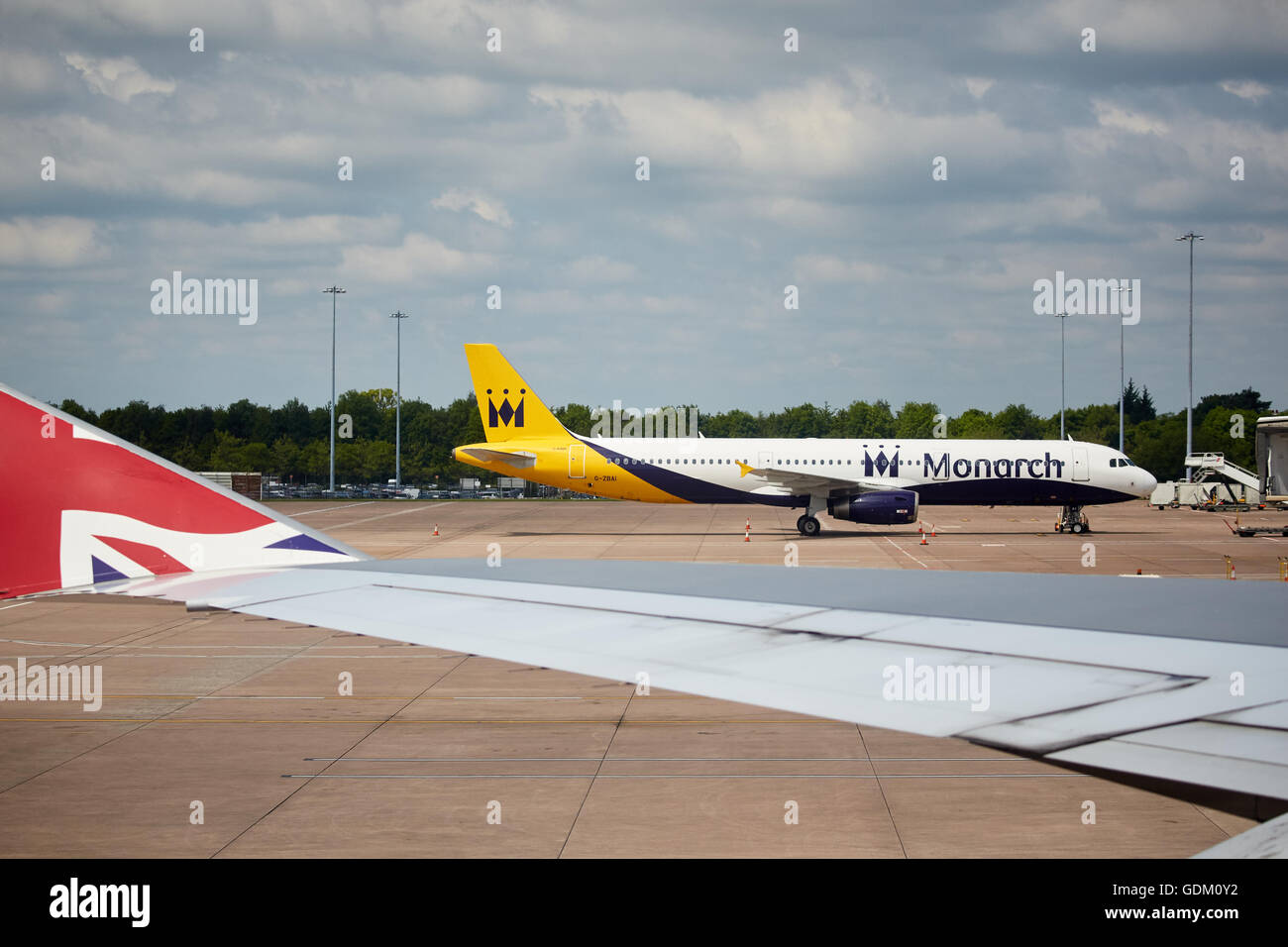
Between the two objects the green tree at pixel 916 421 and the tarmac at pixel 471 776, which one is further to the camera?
the green tree at pixel 916 421

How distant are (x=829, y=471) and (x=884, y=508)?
397 cm

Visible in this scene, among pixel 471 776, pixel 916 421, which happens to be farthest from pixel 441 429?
pixel 471 776

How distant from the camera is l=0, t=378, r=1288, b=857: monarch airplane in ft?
10.4

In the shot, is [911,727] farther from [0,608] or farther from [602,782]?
[0,608]

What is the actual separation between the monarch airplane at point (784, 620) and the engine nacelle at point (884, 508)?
33.9 metres

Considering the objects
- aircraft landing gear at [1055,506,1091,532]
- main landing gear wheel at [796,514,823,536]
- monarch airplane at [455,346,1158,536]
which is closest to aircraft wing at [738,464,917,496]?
monarch airplane at [455,346,1158,536]

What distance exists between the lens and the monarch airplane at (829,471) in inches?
1658

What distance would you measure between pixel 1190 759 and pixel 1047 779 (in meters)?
7.45

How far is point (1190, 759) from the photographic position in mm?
2949

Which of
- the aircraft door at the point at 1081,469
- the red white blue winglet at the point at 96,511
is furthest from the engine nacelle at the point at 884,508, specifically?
the red white blue winglet at the point at 96,511

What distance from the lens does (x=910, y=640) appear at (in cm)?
434

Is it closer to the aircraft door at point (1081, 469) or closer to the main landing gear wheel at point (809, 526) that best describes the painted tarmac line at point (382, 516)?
the main landing gear wheel at point (809, 526)

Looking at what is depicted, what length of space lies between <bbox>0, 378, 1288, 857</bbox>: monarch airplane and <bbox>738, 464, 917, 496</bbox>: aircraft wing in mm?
35524
